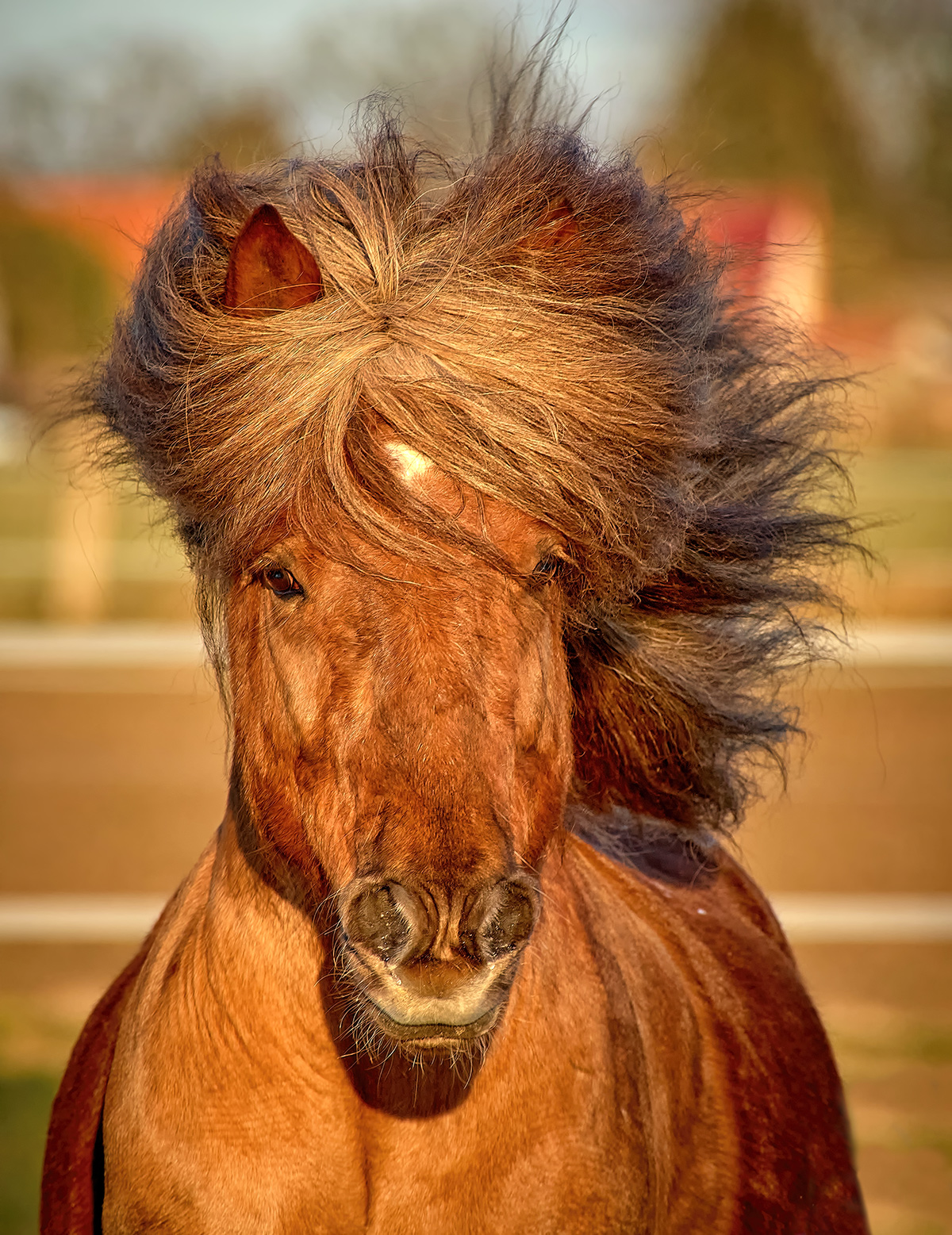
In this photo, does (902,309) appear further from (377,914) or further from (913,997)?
(377,914)

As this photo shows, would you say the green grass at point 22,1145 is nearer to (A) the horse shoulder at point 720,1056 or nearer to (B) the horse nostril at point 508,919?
(A) the horse shoulder at point 720,1056

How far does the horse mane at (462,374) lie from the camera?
1782 mm

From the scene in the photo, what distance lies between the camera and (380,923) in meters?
1.53

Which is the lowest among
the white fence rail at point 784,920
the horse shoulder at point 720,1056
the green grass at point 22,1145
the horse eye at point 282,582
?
the green grass at point 22,1145

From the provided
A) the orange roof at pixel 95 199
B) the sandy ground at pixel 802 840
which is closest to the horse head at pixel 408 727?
the sandy ground at pixel 802 840

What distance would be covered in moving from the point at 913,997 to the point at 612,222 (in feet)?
14.7

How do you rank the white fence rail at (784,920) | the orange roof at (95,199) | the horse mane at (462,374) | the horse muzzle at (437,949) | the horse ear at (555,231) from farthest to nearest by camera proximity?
the orange roof at (95,199)
the white fence rail at (784,920)
the horse ear at (555,231)
the horse mane at (462,374)
the horse muzzle at (437,949)

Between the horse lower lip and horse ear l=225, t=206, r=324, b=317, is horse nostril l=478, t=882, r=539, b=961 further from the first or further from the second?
horse ear l=225, t=206, r=324, b=317

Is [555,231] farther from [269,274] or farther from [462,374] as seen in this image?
[269,274]

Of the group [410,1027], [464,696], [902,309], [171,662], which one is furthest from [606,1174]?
[902,309]

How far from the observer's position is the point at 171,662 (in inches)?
411

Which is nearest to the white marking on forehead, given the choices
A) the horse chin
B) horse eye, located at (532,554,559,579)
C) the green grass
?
horse eye, located at (532,554,559,579)

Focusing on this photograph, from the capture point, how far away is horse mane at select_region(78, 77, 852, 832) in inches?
70.2

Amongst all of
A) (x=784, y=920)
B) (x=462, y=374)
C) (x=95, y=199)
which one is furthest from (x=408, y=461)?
(x=95, y=199)
